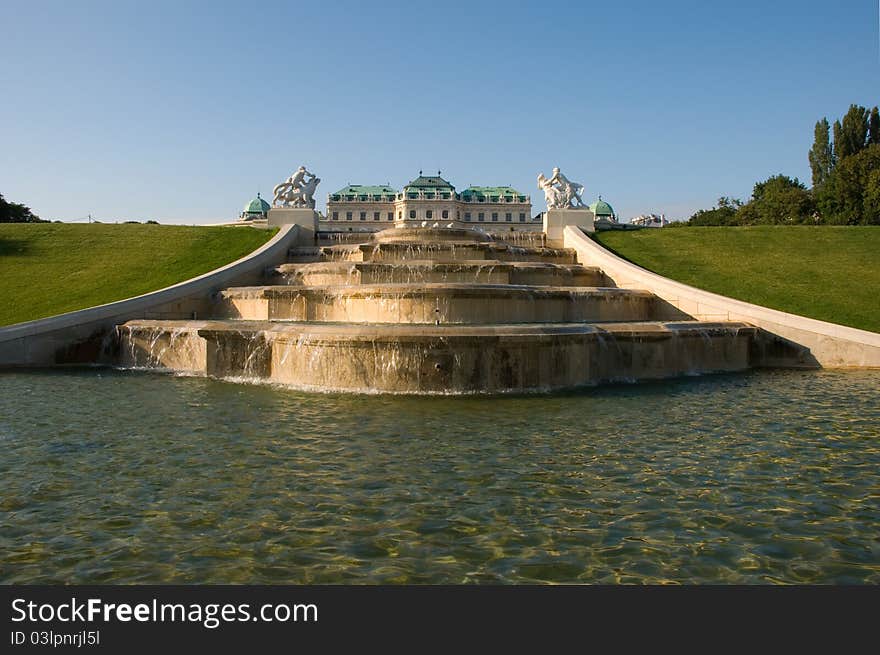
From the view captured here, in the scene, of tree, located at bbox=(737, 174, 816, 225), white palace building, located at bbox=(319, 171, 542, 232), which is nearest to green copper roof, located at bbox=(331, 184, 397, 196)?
white palace building, located at bbox=(319, 171, 542, 232)

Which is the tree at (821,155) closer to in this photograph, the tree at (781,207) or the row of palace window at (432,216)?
the tree at (781,207)

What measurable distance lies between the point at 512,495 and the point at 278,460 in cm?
264

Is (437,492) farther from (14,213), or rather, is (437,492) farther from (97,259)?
(14,213)

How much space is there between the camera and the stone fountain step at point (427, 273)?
59.6 feet

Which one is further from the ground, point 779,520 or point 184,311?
point 184,311

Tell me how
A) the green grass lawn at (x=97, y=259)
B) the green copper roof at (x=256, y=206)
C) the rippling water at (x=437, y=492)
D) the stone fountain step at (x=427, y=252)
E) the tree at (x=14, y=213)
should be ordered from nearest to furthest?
1. the rippling water at (x=437, y=492)
2. the green grass lawn at (x=97, y=259)
3. the stone fountain step at (x=427, y=252)
4. the tree at (x=14, y=213)
5. the green copper roof at (x=256, y=206)

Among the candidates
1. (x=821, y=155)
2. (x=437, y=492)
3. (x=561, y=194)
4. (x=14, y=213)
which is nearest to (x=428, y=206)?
(x=821, y=155)

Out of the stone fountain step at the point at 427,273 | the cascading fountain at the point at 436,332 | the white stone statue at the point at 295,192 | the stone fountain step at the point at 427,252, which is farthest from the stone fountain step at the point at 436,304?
the white stone statue at the point at 295,192

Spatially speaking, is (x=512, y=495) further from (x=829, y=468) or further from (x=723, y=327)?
(x=723, y=327)

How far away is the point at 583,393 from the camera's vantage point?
37.7ft

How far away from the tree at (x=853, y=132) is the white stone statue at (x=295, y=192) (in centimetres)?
5839

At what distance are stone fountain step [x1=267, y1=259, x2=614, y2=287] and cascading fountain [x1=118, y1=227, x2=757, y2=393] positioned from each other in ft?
0.11

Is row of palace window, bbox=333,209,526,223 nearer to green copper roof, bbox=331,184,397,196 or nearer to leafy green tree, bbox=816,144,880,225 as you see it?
green copper roof, bbox=331,184,397,196
